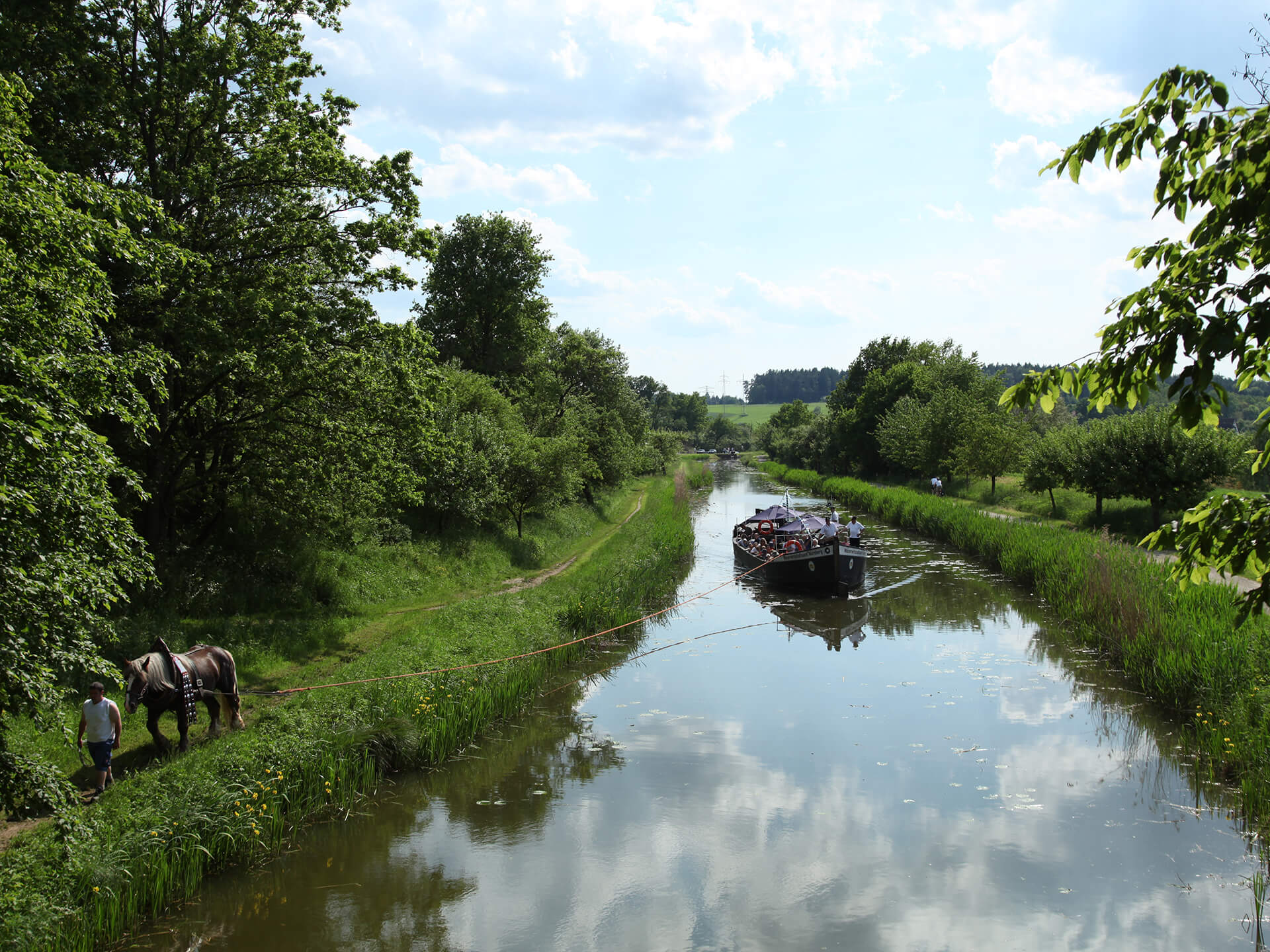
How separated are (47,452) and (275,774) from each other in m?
4.82

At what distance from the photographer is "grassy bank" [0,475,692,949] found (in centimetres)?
683

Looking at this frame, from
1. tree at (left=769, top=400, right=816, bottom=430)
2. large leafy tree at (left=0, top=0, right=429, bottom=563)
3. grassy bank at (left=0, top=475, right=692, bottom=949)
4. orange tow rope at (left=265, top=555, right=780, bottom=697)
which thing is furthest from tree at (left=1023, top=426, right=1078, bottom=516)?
tree at (left=769, top=400, right=816, bottom=430)

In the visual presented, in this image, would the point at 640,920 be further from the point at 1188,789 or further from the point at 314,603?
the point at 314,603

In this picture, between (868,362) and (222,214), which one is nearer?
(222,214)

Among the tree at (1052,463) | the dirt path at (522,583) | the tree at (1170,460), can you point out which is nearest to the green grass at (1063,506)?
the tree at (1052,463)

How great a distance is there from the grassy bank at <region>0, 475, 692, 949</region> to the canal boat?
8648 mm

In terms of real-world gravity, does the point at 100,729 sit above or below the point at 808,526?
below

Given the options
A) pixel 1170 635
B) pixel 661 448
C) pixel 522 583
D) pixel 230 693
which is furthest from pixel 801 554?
pixel 661 448

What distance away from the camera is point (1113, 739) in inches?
480

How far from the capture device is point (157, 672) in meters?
9.80

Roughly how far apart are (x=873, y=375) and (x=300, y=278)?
190ft

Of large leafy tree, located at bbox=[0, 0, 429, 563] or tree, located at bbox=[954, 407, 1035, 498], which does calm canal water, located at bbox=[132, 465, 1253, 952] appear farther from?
tree, located at bbox=[954, 407, 1035, 498]

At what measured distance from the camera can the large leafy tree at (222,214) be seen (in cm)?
1332

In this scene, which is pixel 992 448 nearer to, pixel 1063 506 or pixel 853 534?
pixel 1063 506
